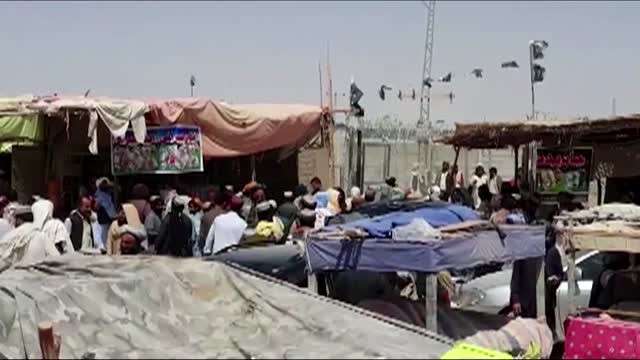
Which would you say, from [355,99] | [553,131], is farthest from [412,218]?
[355,99]

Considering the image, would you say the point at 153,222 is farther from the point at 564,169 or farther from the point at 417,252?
the point at 564,169

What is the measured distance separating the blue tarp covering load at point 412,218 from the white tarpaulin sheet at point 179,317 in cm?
141

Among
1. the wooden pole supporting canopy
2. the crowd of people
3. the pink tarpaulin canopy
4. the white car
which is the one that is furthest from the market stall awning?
the wooden pole supporting canopy

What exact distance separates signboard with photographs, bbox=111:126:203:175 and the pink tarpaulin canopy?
18 centimetres

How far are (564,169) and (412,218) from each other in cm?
918

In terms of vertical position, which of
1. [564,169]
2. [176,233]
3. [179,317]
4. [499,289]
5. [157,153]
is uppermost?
[157,153]

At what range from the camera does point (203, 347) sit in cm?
465

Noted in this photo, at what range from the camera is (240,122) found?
49.8 feet

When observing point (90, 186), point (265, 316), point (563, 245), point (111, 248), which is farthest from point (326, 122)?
point (265, 316)

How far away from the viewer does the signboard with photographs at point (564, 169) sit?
50.8ft

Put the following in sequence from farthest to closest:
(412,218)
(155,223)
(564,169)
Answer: (564,169) < (155,223) < (412,218)

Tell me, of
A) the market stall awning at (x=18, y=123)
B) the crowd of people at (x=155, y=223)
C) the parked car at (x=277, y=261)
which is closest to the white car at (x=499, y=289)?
the crowd of people at (x=155, y=223)

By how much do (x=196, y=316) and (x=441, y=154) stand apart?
20.9m

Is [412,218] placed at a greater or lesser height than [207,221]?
greater
